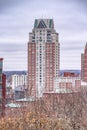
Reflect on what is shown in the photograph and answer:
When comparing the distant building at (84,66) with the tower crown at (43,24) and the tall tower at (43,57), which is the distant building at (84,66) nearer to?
the tall tower at (43,57)

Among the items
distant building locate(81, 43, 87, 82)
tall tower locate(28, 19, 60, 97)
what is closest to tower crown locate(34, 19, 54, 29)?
tall tower locate(28, 19, 60, 97)

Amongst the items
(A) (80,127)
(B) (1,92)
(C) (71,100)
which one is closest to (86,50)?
(B) (1,92)

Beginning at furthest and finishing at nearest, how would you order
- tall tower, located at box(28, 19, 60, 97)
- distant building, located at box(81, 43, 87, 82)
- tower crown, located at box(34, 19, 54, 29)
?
tower crown, located at box(34, 19, 54, 29), tall tower, located at box(28, 19, 60, 97), distant building, located at box(81, 43, 87, 82)

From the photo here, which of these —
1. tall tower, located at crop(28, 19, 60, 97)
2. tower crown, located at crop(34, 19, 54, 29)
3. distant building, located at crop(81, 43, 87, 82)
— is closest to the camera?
distant building, located at crop(81, 43, 87, 82)

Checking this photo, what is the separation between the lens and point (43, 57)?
38.1 meters

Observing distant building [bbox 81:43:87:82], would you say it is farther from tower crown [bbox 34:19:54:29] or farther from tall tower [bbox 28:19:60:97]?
tower crown [bbox 34:19:54:29]

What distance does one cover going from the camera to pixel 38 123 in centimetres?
519

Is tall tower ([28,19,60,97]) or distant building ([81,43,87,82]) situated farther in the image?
tall tower ([28,19,60,97])

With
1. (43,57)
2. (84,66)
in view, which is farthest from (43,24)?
(84,66)

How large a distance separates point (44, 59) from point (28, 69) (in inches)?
75.6

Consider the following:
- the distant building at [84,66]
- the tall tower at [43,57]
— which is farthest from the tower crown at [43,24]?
the distant building at [84,66]

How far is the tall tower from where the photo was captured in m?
37.2

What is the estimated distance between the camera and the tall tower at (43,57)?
37.2 metres

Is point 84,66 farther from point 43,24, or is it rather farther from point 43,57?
point 43,24
